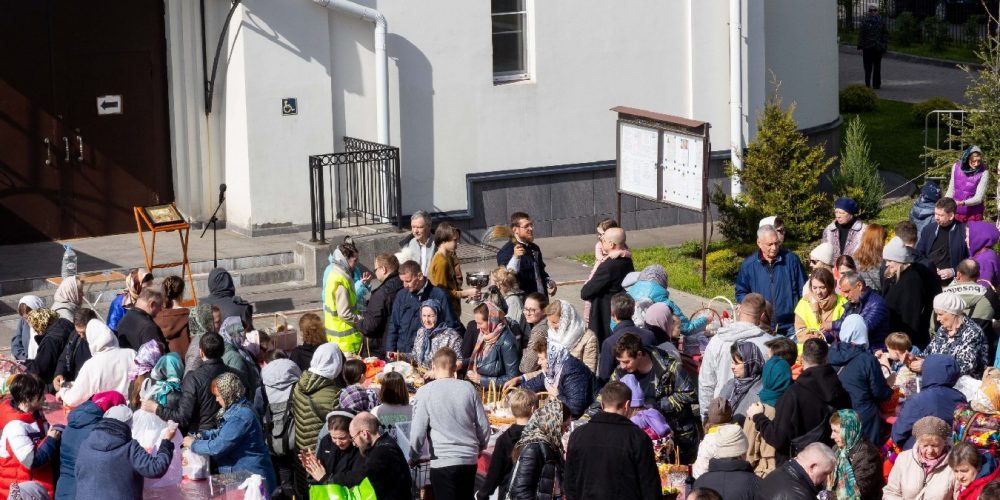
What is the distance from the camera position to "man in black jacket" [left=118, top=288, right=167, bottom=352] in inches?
492

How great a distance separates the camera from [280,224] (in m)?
19.4

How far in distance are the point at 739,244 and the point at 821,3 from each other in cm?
585

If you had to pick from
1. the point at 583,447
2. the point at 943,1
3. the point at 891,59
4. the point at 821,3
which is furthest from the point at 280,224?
the point at 943,1

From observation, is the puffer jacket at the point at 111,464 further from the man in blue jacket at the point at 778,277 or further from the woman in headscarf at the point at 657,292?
the man in blue jacket at the point at 778,277

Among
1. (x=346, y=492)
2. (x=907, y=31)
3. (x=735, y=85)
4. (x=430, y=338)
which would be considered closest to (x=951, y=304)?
(x=430, y=338)

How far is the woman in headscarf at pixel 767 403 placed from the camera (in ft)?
34.7

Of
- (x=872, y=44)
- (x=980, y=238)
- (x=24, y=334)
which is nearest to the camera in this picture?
(x=24, y=334)

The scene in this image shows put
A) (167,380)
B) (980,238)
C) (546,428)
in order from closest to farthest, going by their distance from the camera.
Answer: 1. (546,428)
2. (167,380)
3. (980,238)

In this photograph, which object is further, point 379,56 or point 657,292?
point 379,56

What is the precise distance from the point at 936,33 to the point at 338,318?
28.3 m

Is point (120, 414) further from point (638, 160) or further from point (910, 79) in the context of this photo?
point (910, 79)

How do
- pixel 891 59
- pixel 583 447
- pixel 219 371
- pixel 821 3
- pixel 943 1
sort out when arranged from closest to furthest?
pixel 583 447 → pixel 219 371 → pixel 821 3 → pixel 891 59 → pixel 943 1

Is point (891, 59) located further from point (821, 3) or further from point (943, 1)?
point (821, 3)

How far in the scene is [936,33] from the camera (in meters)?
38.6
